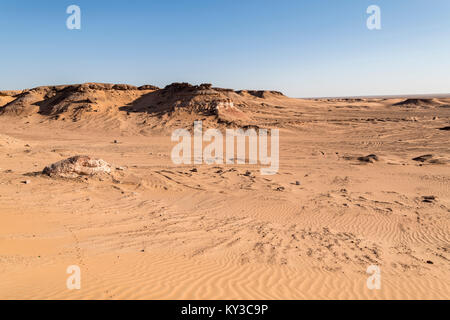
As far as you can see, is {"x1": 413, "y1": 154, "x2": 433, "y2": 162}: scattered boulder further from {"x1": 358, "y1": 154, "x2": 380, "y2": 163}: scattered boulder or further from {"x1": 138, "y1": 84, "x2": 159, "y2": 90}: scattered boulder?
{"x1": 138, "y1": 84, "x2": 159, "y2": 90}: scattered boulder

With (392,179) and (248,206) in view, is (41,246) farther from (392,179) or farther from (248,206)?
(392,179)

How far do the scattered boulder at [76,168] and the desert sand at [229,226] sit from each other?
0.78 feet

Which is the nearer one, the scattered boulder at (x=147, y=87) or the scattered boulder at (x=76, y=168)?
the scattered boulder at (x=76, y=168)

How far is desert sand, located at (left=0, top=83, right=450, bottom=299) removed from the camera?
4082 millimetres

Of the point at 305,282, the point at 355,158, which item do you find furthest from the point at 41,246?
the point at 355,158

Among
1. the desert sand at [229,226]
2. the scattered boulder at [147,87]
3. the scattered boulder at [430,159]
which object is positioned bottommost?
the desert sand at [229,226]

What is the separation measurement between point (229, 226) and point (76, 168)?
16.8 feet

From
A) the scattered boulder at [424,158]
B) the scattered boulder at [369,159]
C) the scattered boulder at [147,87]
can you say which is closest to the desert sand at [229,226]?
the scattered boulder at [424,158]

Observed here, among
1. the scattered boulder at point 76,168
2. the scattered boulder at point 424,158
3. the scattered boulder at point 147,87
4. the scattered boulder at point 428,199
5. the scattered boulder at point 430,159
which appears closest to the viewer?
the scattered boulder at point 428,199

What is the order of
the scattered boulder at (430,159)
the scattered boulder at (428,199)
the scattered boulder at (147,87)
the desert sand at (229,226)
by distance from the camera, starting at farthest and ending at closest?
the scattered boulder at (147,87)
the scattered boulder at (430,159)
the scattered boulder at (428,199)
the desert sand at (229,226)

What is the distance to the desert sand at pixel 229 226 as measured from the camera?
4082mm

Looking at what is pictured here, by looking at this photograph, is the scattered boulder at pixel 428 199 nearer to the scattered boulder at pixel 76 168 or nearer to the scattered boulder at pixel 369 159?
the scattered boulder at pixel 369 159

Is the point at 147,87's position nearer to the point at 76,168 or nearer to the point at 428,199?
the point at 76,168

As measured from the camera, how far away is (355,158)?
13609 millimetres
